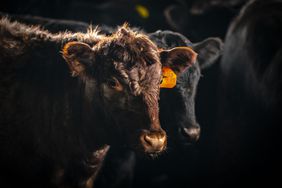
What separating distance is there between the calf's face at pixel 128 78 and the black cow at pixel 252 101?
2.31 ft

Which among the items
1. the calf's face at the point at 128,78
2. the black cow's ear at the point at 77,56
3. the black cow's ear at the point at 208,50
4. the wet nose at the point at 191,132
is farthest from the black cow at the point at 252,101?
the black cow's ear at the point at 77,56

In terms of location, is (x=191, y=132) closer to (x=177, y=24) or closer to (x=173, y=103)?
(x=173, y=103)

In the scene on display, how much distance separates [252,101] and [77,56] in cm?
119

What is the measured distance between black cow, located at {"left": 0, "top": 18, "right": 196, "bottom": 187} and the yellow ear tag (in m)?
0.04

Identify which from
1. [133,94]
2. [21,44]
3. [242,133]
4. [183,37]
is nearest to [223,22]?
[183,37]

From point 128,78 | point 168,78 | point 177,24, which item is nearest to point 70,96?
point 128,78

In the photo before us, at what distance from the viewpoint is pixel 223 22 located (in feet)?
8.97

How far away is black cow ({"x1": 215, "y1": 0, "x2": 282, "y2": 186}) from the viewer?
2.03m

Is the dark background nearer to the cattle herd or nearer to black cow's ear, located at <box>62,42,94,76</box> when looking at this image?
the cattle herd

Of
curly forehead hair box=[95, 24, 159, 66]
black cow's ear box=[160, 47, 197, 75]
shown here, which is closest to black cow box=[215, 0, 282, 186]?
black cow's ear box=[160, 47, 197, 75]

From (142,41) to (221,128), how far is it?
0.88m

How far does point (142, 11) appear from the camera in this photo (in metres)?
2.63

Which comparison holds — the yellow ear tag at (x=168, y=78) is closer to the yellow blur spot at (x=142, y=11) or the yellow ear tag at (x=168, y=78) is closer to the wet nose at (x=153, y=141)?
the wet nose at (x=153, y=141)

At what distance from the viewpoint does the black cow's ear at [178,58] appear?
1.82m
